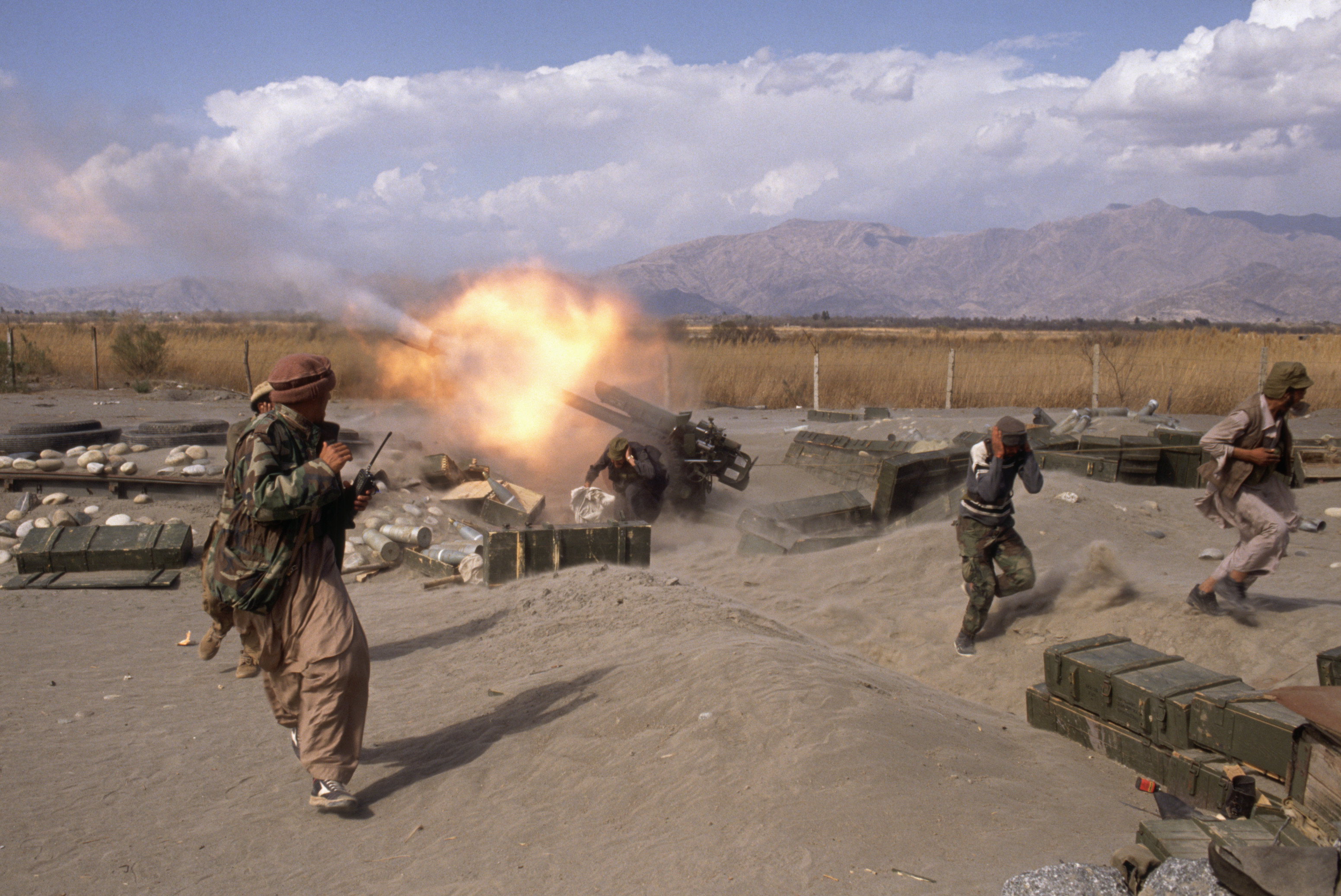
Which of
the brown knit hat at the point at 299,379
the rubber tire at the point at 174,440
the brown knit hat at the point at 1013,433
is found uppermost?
the brown knit hat at the point at 299,379

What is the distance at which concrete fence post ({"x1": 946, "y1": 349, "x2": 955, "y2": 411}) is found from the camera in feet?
72.1

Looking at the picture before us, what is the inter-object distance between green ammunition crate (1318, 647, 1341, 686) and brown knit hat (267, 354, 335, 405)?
4968 mm

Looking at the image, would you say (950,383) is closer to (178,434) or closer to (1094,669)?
(178,434)

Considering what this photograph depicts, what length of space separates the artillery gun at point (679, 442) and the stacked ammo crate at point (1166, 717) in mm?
6956

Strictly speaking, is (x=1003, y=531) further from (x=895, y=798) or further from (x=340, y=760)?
(x=340, y=760)

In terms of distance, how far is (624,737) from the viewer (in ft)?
15.2

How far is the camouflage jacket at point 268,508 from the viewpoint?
370 centimetres

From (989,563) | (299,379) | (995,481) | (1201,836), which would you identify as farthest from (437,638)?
(1201,836)

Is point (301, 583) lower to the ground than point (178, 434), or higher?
higher

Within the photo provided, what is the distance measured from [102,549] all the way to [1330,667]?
9.71 m

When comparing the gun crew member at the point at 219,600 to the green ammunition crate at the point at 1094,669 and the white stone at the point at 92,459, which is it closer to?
the green ammunition crate at the point at 1094,669

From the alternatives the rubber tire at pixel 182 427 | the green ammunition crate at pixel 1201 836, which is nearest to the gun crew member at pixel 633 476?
the rubber tire at pixel 182 427

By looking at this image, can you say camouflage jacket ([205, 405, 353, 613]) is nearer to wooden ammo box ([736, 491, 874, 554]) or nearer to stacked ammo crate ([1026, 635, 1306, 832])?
stacked ammo crate ([1026, 635, 1306, 832])

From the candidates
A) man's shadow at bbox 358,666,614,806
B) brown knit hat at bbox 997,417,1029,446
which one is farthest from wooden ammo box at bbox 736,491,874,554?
man's shadow at bbox 358,666,614,806
